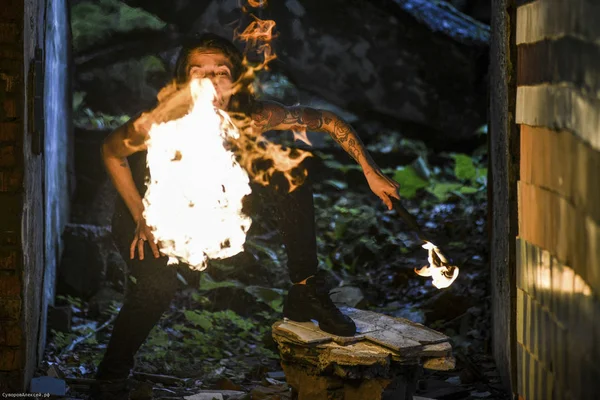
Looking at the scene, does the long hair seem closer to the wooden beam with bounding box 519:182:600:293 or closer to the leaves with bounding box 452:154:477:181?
the wooden beam with bounding box 519:182:600:293

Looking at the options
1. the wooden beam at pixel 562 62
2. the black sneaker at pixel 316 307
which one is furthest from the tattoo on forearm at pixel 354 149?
the wooden beam at pixel 562 62

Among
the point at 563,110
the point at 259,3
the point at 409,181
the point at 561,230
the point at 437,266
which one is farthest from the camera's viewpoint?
the point at 409,181

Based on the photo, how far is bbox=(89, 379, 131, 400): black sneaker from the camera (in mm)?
6617

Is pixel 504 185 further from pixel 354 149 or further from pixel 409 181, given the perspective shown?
pixel 409 181

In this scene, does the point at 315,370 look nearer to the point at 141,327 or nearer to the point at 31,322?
the point at 141,327

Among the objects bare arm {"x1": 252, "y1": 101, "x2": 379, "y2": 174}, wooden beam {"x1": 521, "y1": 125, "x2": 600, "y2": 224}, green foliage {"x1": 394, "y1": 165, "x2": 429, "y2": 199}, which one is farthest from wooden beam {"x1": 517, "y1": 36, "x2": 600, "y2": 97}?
green foliage {"x1": 394, "y1": 165, "x2": 429, "y2": 199}

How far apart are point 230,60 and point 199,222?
1.20 metres

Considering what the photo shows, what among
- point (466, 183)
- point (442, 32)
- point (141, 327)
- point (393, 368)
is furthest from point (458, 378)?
point (442, 32)

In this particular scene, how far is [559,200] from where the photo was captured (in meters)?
3.45

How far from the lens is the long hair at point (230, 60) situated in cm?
647

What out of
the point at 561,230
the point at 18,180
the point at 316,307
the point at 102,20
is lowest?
the point at 316,307

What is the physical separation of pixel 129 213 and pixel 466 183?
6135 mm

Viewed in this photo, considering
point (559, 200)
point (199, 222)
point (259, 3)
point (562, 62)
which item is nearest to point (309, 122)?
point (199, 222)

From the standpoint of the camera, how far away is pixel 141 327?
6.69 m
